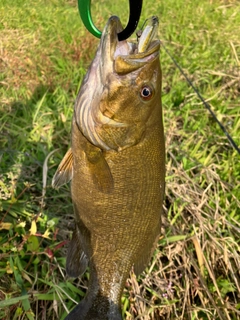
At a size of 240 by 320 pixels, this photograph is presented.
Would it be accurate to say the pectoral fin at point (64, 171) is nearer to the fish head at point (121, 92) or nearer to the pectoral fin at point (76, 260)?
the fish head at point (121, 92)

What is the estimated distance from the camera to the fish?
5.22 feet

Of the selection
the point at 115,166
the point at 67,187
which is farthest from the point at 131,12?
the point at 67,187

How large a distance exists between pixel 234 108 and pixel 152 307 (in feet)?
7.01

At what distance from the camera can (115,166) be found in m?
1.70

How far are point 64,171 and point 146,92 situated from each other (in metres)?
0.52

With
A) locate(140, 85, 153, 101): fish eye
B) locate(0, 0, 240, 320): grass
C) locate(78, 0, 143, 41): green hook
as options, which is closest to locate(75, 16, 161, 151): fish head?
locate(140, 85, 153, 101): fish eye

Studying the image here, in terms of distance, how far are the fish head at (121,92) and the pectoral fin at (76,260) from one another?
54cm

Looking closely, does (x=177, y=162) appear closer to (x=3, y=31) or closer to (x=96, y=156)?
(x=96, y=156)

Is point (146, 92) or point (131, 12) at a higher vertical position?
point (131, 12)

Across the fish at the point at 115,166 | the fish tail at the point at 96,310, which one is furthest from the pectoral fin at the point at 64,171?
the fish tail at the point at 96,310

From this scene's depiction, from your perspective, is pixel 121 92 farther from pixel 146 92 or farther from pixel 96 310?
pixel 96 310

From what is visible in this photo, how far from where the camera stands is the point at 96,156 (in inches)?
66.4

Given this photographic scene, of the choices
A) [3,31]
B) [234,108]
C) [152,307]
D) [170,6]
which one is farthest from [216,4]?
[152,307]

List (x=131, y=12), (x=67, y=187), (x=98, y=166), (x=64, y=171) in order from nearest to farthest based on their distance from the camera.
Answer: (x=131, y=12)
(x=98, y=166)
(x=64, y=171)
(x=67, y=187)
